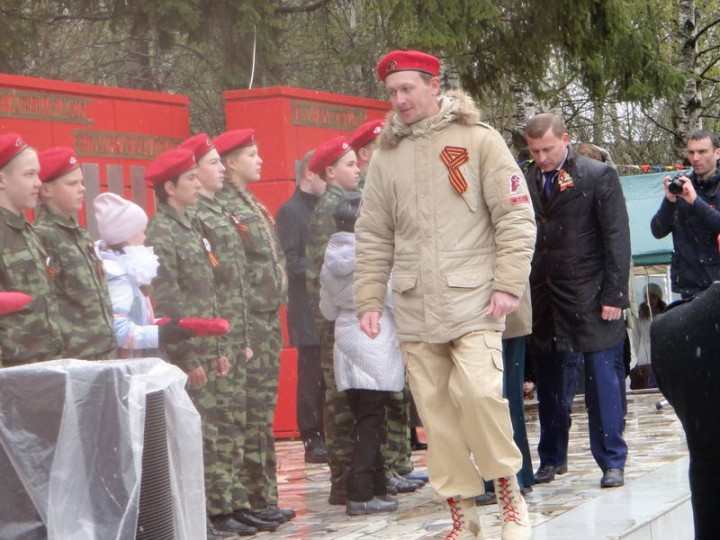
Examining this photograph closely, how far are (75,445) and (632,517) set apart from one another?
335 centimetres

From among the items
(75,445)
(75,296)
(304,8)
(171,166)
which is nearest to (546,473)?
(171,166)

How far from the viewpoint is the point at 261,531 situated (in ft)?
24.1

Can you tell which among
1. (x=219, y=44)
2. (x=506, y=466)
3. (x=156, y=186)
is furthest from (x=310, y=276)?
(x=219, y=44)

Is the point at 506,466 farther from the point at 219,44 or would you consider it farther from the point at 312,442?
the point at 219,44

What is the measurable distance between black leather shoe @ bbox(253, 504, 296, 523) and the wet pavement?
0.15ft

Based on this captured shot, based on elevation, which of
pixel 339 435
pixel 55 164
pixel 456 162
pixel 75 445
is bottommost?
pixel 339 435

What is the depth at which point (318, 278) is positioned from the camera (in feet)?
27.8

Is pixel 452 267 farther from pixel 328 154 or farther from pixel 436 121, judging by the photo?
pixel 328 154

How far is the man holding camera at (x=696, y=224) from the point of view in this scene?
10.1 meters

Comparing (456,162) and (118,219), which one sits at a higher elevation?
(456,162)

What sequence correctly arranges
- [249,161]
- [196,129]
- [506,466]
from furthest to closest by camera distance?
[196,129] → [249,161] → [506,466]

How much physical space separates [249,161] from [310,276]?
88 cm

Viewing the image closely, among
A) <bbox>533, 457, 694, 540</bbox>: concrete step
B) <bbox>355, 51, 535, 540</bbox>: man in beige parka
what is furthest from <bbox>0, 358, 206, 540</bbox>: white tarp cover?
<bbox>533, 457, 694, 540</bbox>: concrete step

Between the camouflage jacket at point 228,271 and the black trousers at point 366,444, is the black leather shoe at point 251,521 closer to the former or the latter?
the black trousers at point 366,444
